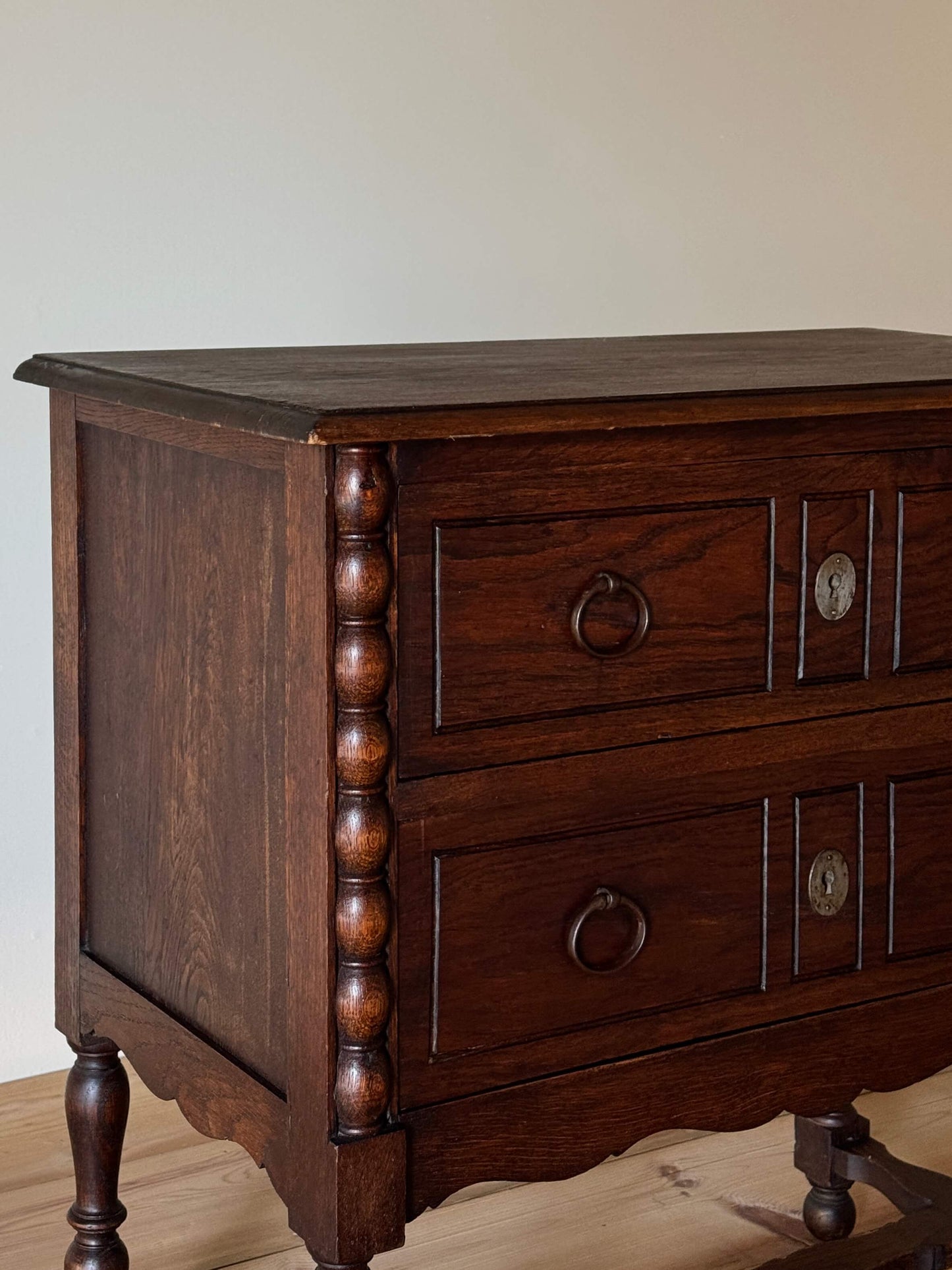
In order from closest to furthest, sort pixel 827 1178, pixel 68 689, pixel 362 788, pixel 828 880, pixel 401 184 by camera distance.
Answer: pixel 362 788 < pixel 828 880 < pixel 68 689 < pixel 827 1178 < pixel 401 184

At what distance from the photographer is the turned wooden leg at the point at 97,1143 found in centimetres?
156

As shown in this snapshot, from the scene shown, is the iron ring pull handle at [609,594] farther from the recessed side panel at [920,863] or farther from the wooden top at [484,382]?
the recessed side panel at [920,863]

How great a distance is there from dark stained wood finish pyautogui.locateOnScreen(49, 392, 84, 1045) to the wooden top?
0.22 ft

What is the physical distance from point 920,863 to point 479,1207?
2.40ft

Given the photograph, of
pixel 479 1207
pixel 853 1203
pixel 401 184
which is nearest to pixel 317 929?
pixel 479 1207

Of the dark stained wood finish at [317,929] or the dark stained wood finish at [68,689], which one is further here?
the dark stained wood finish at [68,689]

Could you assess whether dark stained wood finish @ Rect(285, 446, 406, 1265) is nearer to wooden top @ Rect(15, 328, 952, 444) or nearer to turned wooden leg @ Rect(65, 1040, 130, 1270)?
wooden top @ Rect(15, 328, 952, 444)

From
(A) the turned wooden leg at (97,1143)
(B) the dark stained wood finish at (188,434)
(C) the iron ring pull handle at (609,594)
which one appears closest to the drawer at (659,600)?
(C) the iron ring pull handle at (609,594)

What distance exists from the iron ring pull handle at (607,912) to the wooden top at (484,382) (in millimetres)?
341

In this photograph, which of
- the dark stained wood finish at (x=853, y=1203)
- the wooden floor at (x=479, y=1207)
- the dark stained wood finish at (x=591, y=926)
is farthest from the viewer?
the wooden floor at (x=479, y=1207)

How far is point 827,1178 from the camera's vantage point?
6.16ft

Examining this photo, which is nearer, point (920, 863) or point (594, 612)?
point (594, 612)

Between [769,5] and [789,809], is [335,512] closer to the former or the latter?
[789,809]

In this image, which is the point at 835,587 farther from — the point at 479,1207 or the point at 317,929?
the point at 479,1207
